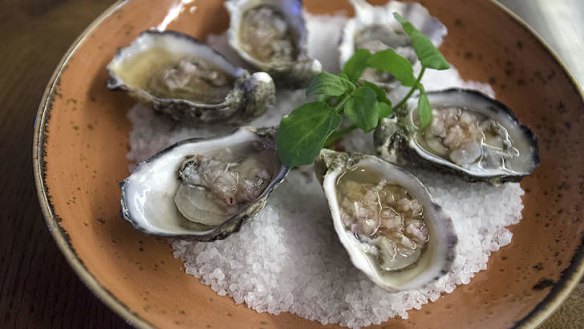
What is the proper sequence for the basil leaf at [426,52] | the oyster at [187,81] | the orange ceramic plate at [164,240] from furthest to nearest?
1. the oyster at [187,81]
2. the basil leaf at [426,52]
3. the orange ceramic plate at [164,240]

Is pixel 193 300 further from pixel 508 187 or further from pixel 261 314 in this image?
pixel 508 187

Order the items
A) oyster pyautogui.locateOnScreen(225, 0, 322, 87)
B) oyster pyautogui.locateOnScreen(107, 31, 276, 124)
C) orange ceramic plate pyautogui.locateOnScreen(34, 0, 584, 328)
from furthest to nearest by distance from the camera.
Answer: oyster pyautogui.locateOnScreen(225, 0, 322, 87) < oyster pyautogui.locateOnScreen(107, 31, 276, 124) < orange ceramic plate pyautogui.locateOnScreen(34, 0, 584, 328)

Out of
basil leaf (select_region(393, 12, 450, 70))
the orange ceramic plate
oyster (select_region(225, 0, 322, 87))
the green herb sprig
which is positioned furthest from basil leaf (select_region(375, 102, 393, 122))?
the orange ceramic plate

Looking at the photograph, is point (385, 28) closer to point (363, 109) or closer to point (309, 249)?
point (363, 109)

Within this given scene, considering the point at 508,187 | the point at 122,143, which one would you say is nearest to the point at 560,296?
the point at 508,187

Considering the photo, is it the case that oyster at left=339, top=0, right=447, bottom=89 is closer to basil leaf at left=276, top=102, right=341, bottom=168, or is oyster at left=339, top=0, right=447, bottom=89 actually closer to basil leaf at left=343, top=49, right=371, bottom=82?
basil leaf at left=343, top=49, right=371, bottom=82

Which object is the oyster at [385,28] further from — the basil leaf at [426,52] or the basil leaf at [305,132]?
the basil leaf at [305,132]

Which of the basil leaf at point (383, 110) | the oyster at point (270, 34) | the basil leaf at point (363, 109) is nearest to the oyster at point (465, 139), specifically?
the basil leaf at point (383, 110)
